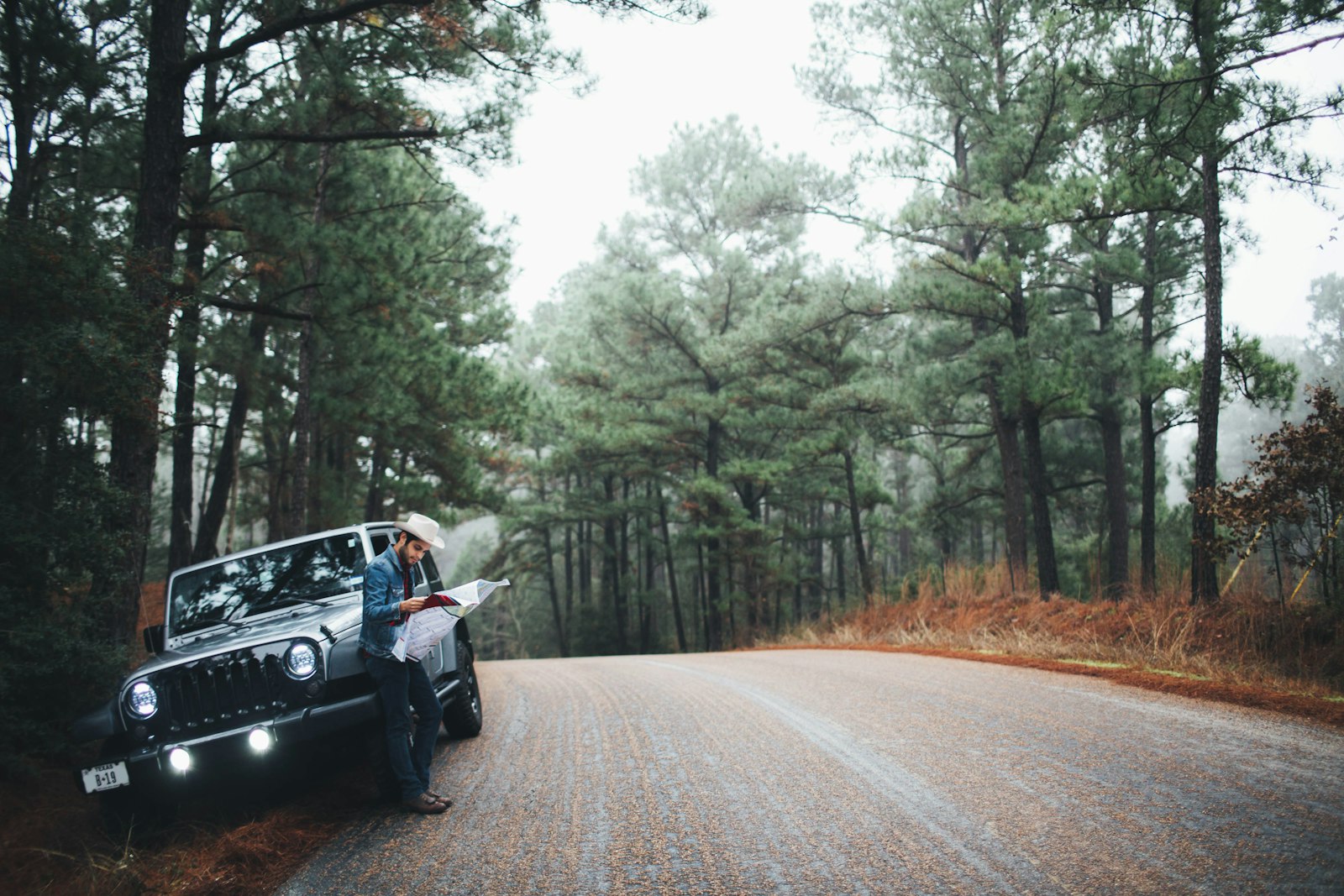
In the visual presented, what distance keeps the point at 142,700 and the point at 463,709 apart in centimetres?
238

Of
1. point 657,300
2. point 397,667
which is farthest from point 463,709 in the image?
point 657,300

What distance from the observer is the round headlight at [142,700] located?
4527mm

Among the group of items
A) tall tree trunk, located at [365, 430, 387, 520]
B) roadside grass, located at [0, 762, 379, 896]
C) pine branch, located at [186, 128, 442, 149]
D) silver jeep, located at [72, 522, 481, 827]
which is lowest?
roadside grass, located at [0, 762, 379, 896]

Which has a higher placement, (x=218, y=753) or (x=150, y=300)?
(x=150, y=300)

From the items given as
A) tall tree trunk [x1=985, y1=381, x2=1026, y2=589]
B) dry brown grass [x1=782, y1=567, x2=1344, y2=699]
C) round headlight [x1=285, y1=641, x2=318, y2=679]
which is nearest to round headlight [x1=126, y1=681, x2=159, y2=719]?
round headlight [x1=285, y1=641, x2=318, y2=679]

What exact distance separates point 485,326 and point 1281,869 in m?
21.6

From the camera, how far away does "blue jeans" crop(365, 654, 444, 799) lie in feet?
14.7

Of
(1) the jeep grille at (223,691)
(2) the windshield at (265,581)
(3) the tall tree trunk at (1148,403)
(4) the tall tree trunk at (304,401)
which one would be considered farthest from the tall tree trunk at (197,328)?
(3) the tall tree trunk at (1148,403)

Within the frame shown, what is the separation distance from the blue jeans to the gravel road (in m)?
0.22

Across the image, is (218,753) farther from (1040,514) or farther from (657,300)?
(657,300)

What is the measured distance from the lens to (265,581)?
240 inches

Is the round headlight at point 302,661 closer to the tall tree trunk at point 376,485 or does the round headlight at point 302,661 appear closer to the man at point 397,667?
the man at point 397,667

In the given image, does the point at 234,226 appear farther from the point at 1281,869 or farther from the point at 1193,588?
the point at 1193,588

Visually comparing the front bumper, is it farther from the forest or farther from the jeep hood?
the forest
